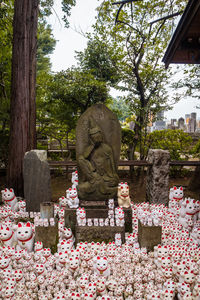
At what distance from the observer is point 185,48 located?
9.80ft

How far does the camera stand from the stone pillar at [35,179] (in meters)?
4.59

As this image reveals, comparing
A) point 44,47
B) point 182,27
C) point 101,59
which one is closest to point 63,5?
point 101,59

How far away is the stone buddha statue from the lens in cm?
407

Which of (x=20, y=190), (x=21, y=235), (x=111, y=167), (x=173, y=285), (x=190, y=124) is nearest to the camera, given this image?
(x=173, y=285)

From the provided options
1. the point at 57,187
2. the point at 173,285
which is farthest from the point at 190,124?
the point at 173,285

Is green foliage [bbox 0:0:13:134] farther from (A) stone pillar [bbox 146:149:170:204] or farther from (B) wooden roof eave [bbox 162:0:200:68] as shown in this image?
(B) wooden roof eave [bbox 162:0:200:68]

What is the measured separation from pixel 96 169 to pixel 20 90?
3.16 metres

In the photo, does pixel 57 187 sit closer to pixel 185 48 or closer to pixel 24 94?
pixel 24 94

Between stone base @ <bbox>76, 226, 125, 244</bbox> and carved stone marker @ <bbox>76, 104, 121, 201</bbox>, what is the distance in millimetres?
669

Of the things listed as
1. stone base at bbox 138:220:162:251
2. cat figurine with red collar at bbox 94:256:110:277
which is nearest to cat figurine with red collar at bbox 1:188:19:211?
cat figurine with red collar at bbox 94:256:110:277

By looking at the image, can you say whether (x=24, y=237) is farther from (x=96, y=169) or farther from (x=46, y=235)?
(x=96, y=169)

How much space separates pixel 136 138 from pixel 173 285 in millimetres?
6010

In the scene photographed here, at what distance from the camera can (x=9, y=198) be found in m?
4.51

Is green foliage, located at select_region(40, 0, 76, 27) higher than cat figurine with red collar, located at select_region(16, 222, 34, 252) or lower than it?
higher
